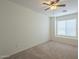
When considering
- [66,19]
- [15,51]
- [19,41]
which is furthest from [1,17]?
[66,19]

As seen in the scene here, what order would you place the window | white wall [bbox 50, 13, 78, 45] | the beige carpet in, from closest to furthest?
the beige carpet, white wall [bbox 50, 13, 78, 45], the window

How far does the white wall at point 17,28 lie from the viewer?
3.43 meters

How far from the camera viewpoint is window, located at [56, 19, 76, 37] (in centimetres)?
577

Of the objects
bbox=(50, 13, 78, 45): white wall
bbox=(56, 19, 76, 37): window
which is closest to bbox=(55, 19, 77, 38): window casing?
bbox=(56, 19, 76, 37): window

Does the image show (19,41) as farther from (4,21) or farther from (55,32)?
(55,32)

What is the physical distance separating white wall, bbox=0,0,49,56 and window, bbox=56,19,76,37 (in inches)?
78.6

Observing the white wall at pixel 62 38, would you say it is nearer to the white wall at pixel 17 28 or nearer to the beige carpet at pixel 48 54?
the beige carpet at pixel 48 54

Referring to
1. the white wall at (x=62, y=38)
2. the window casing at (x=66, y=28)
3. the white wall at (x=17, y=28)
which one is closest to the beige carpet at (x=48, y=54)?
the white wall at (x=17, y=28)

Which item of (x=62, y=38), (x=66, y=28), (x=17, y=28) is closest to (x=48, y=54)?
(x=17, y=28)

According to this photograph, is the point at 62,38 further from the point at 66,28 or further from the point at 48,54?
the point at 48,54

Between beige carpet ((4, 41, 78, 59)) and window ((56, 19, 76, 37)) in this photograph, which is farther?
window ((56, 19, 76, 37))

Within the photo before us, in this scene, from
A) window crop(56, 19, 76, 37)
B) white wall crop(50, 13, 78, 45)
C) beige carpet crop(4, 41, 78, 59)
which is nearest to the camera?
beige carpet crop(4, 41, 78, 59)

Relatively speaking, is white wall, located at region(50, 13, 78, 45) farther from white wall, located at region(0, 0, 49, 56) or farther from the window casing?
white wall, located at region(0, 0, 49, 56)

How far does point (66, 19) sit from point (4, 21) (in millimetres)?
4799
